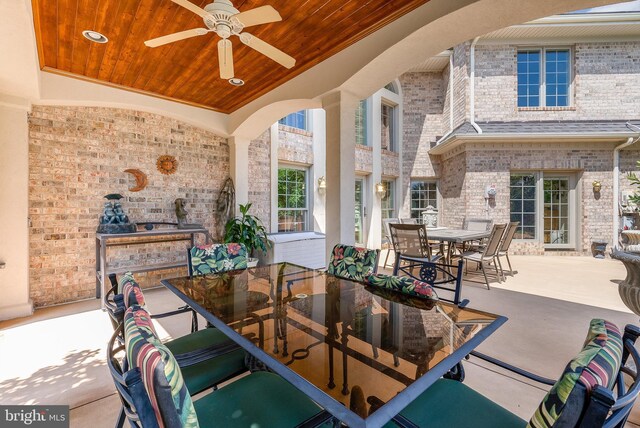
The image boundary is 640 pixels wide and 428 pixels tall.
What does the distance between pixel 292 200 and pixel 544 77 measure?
706cm

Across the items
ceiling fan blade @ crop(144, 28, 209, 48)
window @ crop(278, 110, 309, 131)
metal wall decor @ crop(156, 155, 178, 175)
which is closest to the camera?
ceiling fan blade @ crop(144, 28, 209, 48)

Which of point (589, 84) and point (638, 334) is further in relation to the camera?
point (589, 84)

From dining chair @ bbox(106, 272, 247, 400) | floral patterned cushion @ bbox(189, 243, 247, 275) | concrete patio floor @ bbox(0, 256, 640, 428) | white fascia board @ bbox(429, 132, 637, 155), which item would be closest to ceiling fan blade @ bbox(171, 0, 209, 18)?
dining chair @ bbox(106, 272, 247, 400)

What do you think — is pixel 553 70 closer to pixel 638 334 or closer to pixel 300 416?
pixel 638 334

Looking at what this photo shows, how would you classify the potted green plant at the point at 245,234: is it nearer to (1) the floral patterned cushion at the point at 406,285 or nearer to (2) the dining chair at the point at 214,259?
(2) the dining chair at the point at 214,259

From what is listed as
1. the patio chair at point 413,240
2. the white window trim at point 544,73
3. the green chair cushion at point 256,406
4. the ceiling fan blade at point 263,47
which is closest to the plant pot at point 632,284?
the patio chair at point 413,240

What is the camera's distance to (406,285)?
5.78 feet

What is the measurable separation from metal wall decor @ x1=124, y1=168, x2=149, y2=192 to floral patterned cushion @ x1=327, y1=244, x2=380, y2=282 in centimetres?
328

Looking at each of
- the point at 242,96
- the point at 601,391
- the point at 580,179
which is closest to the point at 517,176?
the point at 580,179

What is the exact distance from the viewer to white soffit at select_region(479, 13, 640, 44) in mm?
6422

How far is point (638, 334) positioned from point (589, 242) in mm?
8063

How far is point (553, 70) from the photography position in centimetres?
721

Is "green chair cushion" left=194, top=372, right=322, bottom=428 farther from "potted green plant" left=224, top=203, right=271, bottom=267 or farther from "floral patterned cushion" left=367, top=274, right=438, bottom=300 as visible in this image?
"potted green plant" left=224, top=203, right=271, bottom=267

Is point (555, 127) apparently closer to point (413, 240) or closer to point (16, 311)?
point (413, 240)
